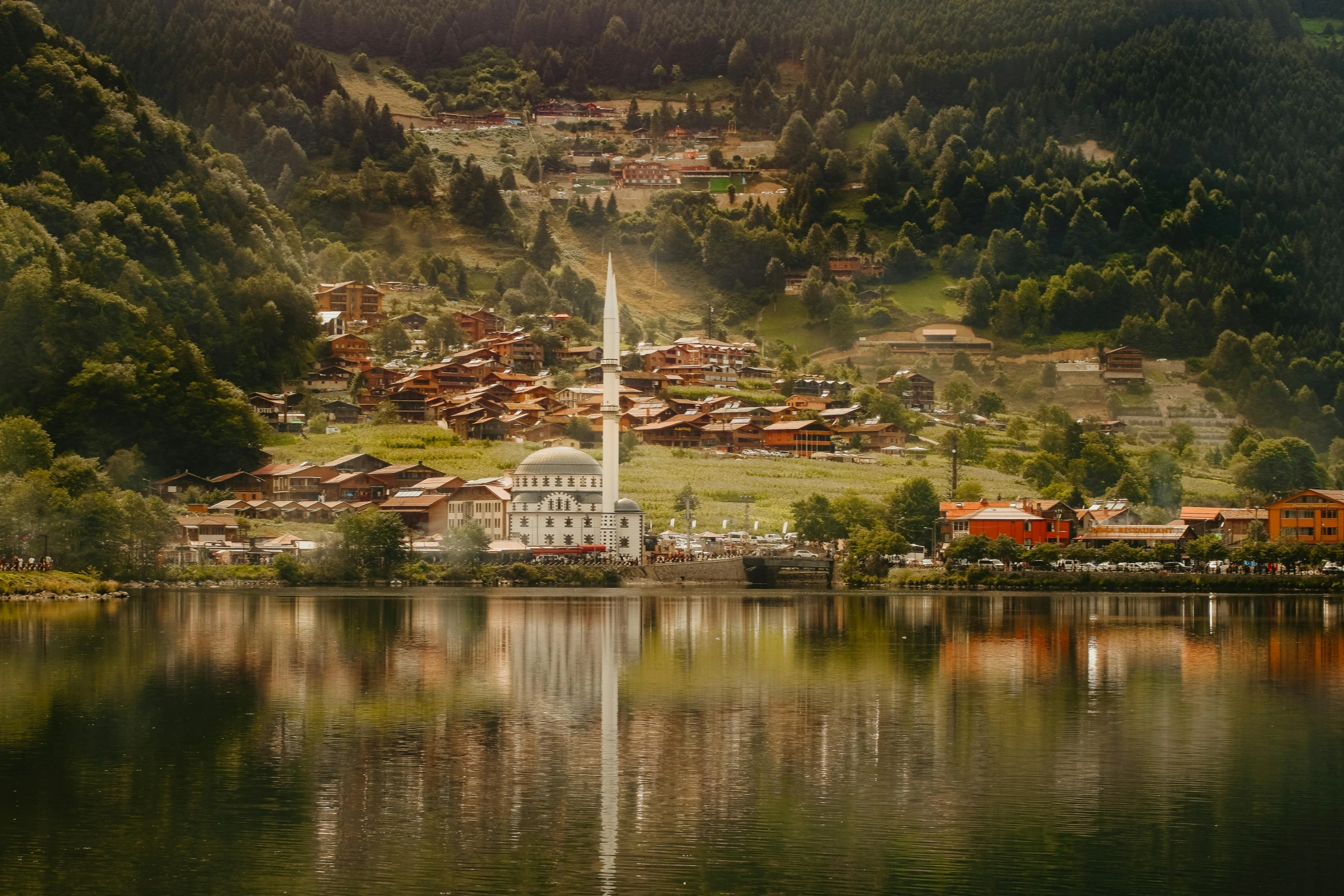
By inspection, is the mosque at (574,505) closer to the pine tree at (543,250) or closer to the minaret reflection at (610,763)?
the minaret reflection at (610,763)

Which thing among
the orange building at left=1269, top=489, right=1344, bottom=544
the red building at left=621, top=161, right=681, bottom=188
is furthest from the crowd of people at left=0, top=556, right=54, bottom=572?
the red building at left=621, top=161, right=681, bottom=188

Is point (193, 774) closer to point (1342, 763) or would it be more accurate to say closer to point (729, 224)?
point (1342, 763)

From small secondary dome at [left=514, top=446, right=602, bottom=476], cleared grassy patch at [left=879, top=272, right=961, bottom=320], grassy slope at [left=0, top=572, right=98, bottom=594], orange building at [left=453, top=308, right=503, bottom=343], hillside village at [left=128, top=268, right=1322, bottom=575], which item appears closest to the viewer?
grassy slope at [left=0, top=572, right=98, bottom=594]

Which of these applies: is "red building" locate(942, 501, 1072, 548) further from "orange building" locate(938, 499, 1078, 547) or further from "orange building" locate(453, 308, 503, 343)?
"orange building" locate(453, 308, 503, 343)

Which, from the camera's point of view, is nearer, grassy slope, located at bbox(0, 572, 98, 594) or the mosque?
grassy slope, located at bbox(0, 572, 98, 594)

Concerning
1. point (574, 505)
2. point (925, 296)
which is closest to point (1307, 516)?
point (574, 505)

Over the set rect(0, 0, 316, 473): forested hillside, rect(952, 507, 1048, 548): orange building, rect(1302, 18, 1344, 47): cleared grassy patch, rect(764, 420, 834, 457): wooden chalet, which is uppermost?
rect(1302, 18, 1344, 47): cleared grassy patch

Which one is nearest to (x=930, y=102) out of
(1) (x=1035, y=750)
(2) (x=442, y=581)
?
(2) (x=442, y=581)
